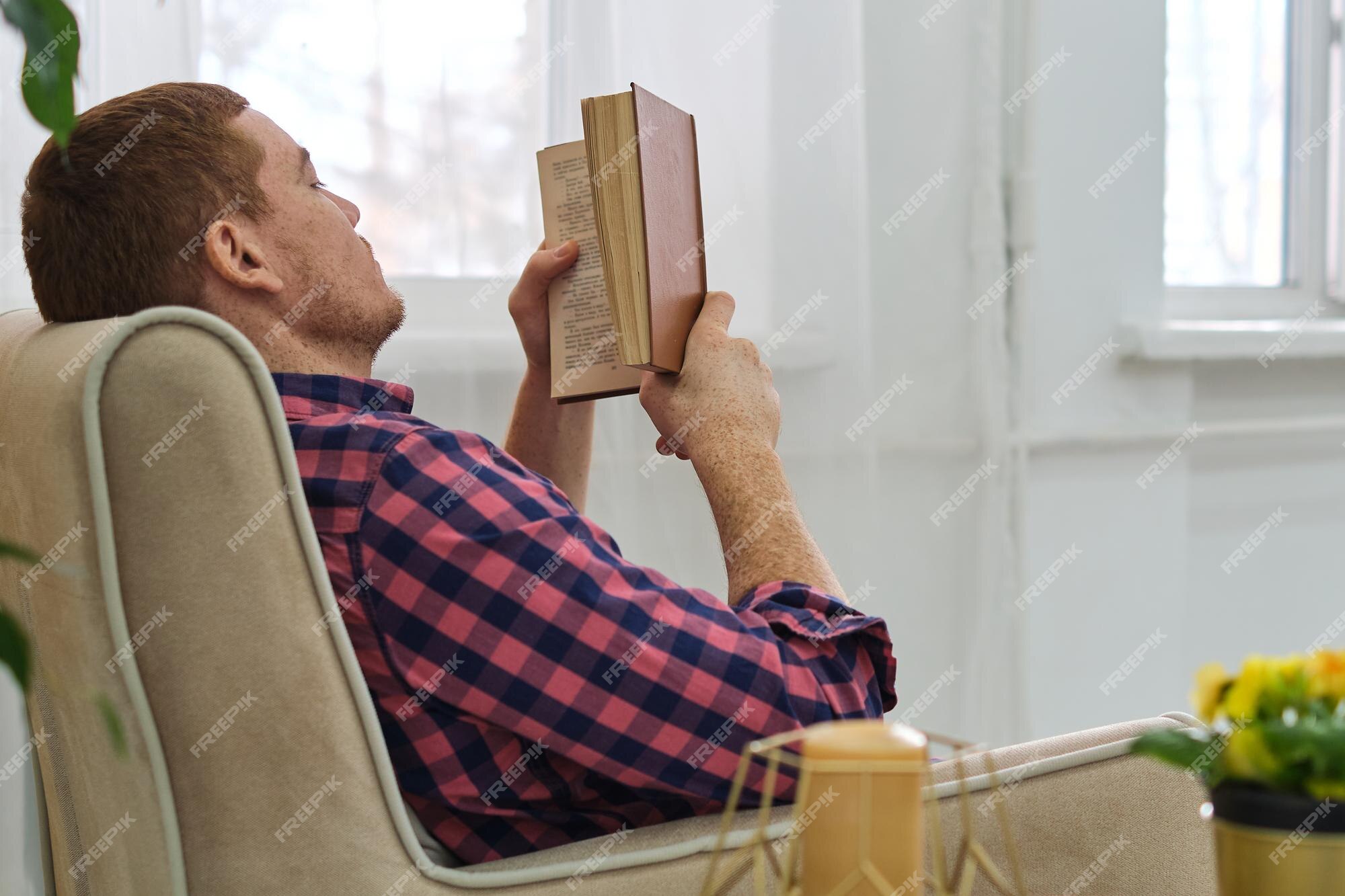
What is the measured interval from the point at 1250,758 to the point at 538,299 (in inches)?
32.6

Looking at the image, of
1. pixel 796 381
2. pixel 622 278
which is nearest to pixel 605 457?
pixel 796 381

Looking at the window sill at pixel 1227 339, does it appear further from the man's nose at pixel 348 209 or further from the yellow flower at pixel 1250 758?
the yellow flower at pixel 1250 758

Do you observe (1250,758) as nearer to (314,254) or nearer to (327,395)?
(327,395)

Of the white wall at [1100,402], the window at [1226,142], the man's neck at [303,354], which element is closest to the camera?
the man's neck at [303,354]

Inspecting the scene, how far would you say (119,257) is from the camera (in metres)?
0.91

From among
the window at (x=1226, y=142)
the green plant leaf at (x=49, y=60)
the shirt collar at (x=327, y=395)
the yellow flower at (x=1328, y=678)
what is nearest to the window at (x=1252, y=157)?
the window at (x=1226, y=142)

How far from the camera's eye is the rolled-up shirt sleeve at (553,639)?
0.77 metres

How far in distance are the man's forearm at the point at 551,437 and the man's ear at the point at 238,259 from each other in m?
0.34

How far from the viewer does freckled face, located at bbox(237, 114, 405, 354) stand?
0.99 m

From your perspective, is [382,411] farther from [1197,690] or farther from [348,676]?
[1197,690]

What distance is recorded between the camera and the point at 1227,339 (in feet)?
6.88

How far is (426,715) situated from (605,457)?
0.72m

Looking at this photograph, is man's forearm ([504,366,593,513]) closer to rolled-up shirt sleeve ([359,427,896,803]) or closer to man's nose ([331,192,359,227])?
man's nose ([331,192,359,227])

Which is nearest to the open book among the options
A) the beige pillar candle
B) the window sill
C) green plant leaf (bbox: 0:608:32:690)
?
the beige pillar candle
